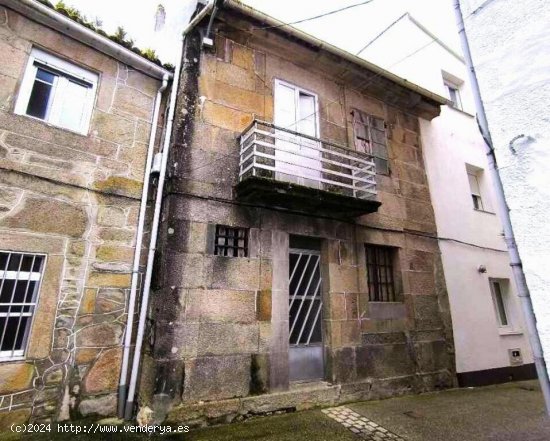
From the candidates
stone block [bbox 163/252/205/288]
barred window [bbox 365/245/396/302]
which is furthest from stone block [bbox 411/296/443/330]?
stone block [bbox 163/252/205/288]

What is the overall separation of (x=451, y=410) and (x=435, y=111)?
761 cm

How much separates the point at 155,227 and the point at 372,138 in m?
5.61

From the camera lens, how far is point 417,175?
27.1ft

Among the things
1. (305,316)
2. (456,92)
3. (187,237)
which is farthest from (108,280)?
(456,92)

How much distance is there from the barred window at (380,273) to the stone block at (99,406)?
499cm

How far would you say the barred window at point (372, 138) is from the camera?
7.63 meters

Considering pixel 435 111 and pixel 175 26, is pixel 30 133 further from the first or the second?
pixel 435 111

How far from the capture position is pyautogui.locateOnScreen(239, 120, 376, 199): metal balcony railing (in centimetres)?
541

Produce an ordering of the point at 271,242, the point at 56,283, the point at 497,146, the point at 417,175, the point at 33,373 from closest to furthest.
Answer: the point at 497,146, the point at 33,373, the point at 56,283, the point at 271,242, the point at 417,175

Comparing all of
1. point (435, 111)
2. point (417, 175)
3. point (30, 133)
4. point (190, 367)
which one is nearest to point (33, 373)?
point (190, 367)

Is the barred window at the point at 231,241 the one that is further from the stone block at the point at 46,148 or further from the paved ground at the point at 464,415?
the paved ground at the point at 464,415

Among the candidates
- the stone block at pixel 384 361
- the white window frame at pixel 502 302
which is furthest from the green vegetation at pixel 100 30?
the white window frame at pixel 502 302

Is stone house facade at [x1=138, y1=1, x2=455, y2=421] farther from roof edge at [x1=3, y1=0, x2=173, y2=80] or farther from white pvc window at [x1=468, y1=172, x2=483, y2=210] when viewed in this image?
white pvc window at [x1=468, y1=172, x2=483, y2=210]

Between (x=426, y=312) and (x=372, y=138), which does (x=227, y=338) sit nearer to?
(x=426, y=312)
